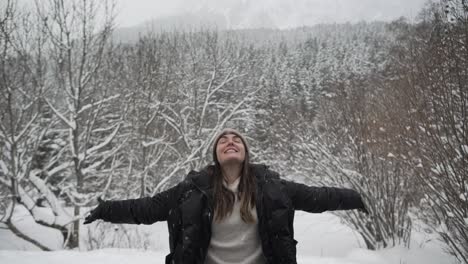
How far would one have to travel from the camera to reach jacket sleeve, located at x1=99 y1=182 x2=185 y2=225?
208 cm

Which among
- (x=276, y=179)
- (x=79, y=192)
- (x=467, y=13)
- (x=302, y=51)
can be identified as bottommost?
(x=79, y=192)

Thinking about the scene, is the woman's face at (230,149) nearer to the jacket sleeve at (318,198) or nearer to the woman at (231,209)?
the woman at (231,209)

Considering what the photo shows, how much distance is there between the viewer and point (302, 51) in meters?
47.4

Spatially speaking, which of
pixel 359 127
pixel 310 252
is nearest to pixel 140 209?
pixel 359 127

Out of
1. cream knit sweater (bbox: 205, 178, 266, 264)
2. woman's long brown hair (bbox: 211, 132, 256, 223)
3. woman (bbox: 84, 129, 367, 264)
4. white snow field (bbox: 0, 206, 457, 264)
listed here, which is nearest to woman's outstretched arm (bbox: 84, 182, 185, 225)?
woman (bbox: 84, 129, 367, 264)

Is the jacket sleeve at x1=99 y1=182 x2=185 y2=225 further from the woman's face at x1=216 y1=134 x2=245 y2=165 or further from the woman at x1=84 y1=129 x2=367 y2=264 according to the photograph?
the woman's face at x1=216 y1=134 x2=245 y2=165

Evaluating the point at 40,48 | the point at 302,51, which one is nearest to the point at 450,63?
the point at 40,48

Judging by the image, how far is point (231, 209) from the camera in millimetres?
1944

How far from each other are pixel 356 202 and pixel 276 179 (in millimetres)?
576

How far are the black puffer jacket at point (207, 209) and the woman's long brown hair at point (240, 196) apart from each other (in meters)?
0.04

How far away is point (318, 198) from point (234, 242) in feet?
2.08

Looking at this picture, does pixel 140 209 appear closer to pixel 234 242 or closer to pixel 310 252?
pixel 234 242

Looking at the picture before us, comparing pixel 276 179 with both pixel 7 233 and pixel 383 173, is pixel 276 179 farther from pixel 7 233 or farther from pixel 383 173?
pixel 7 233

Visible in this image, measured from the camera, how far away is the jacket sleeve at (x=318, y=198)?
213 cm
